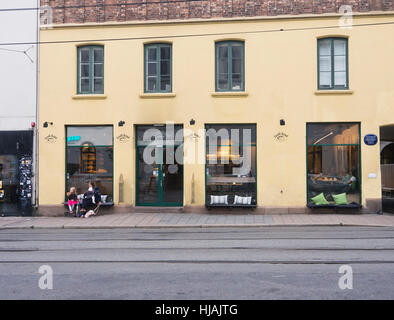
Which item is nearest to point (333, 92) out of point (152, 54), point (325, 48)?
point (325, 48)

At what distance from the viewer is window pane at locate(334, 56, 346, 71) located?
51.6 ft

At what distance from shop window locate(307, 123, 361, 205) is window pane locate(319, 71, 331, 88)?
1.52 metres

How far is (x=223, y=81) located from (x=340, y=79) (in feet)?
14.6

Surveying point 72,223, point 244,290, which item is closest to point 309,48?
point 72,223

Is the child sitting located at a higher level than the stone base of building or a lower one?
higher

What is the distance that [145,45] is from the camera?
16453 mm

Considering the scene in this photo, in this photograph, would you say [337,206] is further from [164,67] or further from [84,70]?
[84,70]

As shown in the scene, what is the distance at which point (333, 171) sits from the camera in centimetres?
1565

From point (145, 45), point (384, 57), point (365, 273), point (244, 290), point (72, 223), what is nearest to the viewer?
point (244, 290)

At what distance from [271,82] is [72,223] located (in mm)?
8940

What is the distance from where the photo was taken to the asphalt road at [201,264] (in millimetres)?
5844

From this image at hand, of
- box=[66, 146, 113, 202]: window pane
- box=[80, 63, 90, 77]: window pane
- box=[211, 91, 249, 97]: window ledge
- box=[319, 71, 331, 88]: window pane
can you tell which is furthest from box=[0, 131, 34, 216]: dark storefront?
box=[319, 71, 331, 88]: window pane

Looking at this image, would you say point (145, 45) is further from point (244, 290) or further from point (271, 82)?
point (244, 290)

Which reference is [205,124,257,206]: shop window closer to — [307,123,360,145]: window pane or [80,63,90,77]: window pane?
[307,123,360,145]: window pane
